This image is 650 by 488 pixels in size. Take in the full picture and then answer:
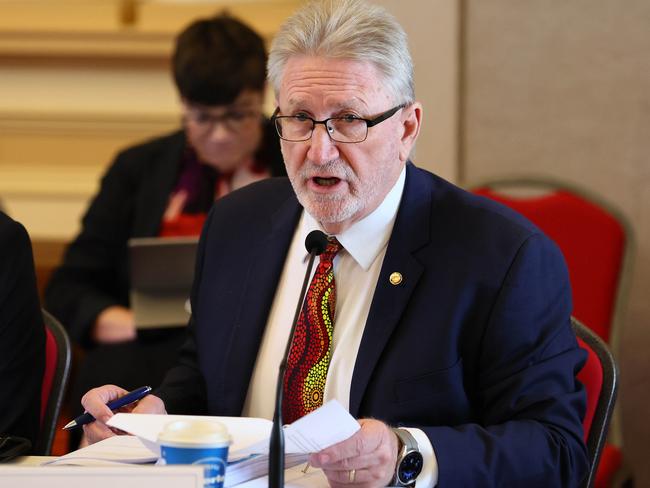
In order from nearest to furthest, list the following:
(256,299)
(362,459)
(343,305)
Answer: (362,459), (343,305), (256,299)

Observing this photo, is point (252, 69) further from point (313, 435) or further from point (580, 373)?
point (313, 435)

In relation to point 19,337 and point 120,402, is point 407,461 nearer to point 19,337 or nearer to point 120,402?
point 120,402

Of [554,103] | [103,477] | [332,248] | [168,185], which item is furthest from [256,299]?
[554,103]

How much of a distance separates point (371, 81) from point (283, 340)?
0.55 metres

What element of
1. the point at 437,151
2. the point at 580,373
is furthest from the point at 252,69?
the point at 580,373

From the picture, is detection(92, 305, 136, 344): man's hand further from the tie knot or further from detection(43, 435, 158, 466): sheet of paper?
detection(43, 435, 158, 466): sheet of paper

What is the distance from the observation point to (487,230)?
6.98 feet

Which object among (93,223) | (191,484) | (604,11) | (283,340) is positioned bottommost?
(93,223)

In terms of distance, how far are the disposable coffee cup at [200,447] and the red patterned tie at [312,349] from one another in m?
0.57


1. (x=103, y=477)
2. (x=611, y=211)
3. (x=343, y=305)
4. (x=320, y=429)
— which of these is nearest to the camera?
(x=103, y=477)

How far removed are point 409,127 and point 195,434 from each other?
92 cm

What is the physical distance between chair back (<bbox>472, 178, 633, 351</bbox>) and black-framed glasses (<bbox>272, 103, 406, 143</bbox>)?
4.92 ft

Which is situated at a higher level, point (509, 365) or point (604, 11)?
point (604, 11)

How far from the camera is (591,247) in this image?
3.46 m
